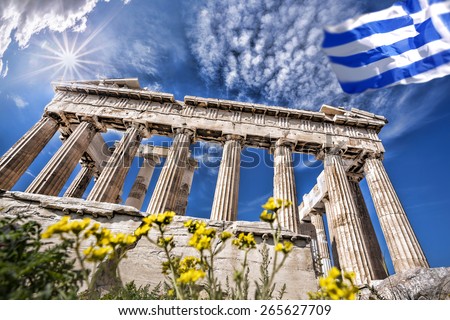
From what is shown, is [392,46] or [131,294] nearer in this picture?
[131,294]

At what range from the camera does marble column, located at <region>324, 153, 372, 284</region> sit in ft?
39.5

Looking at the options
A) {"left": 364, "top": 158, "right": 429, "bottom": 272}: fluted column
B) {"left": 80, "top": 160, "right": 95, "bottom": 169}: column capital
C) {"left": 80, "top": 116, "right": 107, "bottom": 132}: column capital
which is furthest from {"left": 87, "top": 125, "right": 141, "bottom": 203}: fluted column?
{"left": 364, "top": 158, "right": 429, "bottom": 272}: fluted column

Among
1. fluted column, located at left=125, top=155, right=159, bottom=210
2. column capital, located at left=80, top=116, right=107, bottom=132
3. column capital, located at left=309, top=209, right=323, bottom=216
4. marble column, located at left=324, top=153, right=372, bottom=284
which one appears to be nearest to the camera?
marble column, located at left=324, top=153, right=372, bottom=284

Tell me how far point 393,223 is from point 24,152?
2370 centimetres

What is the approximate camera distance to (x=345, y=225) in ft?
45.0

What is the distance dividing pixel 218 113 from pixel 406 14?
1342 centimetres

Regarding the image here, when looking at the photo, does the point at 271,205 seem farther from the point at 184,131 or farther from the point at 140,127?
the point at 140,127

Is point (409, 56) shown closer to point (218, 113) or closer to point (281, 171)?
point (281, 171)

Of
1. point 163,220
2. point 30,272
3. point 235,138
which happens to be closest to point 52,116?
point 235,138

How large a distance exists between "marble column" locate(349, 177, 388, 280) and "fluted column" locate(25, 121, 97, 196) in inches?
745

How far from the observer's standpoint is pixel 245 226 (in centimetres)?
493

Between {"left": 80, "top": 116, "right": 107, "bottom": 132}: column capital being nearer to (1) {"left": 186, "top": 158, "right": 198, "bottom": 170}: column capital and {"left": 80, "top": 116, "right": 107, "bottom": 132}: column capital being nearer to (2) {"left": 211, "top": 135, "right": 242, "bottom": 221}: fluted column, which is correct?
(1) {"left": 186, "top": 158, "right": 198, "bottom": 170}: column capital

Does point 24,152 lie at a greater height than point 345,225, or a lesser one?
greater
